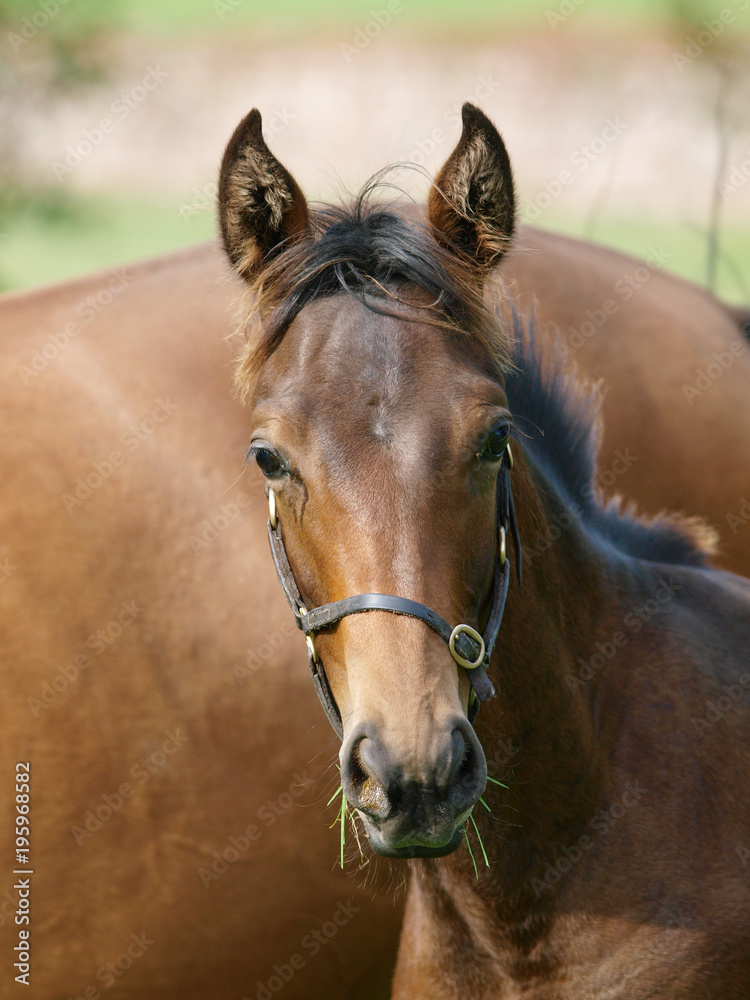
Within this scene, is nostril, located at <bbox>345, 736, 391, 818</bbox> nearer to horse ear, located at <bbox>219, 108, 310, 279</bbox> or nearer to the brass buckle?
the brass buckle

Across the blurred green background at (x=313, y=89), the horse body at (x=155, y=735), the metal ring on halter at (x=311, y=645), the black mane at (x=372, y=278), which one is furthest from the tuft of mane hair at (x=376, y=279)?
the blurred green background at (x=313, y=89)

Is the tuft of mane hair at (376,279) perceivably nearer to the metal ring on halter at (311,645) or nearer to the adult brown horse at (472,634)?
the adult brown horse at (472,634)

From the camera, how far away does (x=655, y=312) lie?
4.82 meters

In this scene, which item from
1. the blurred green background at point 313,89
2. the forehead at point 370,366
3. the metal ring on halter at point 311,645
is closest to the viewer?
the forehead at point 370,366

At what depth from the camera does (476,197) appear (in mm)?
2287

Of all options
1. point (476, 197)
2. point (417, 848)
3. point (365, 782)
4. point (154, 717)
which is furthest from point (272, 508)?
point (154, 717)

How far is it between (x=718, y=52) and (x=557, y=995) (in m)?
9.97

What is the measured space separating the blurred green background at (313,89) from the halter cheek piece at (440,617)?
20.7 ft

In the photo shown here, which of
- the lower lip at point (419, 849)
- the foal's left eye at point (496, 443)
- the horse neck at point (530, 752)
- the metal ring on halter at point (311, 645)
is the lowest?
the horse neck at point (530, 752)

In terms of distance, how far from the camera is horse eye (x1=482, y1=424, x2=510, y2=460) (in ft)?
6.57

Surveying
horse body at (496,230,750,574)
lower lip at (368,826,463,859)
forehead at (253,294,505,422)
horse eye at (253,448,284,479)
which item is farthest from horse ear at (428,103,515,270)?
horse body at (496,230,750,574)

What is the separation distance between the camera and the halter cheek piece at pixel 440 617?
1801 millimetres

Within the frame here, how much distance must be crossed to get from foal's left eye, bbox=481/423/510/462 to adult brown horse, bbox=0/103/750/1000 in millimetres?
1605

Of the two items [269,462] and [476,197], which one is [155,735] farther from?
[476,197]
